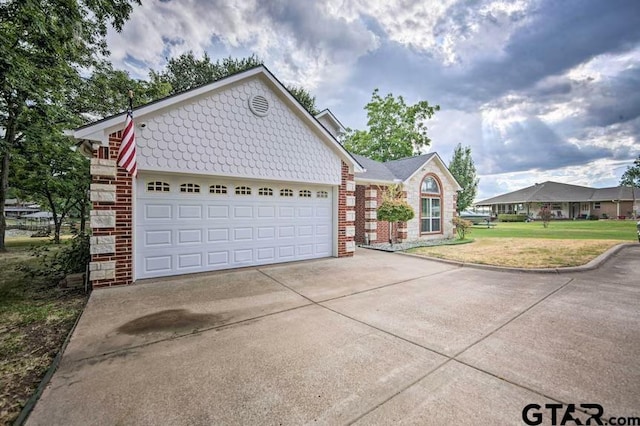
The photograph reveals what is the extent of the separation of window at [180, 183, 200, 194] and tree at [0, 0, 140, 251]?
4.13 m

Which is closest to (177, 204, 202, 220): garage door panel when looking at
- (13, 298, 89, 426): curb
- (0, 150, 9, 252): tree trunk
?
(13, 298, 89, 426): curb

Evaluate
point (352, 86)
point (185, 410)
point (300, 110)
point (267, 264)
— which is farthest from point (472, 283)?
point (352, 86)

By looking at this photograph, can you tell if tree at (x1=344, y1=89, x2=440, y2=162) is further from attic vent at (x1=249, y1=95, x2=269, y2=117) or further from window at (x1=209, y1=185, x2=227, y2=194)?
window at (x1=209, y1=185, x2=227, y2=194)

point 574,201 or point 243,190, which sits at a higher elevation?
point 574,201

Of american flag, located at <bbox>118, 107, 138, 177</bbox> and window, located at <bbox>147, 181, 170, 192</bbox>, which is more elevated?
american flag, located at <bbox>118, 107, 138, 177</bbox>

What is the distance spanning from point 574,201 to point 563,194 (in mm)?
2231

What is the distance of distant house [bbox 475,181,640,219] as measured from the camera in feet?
134

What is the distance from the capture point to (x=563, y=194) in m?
43.9

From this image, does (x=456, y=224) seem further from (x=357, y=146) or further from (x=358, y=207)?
(x=357, y=146)

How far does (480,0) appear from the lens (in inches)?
357

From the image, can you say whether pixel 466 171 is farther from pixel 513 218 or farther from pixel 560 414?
pixel 560 414

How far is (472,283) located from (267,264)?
574cm

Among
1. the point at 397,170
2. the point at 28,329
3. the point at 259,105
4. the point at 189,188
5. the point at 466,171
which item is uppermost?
the point at 466,171

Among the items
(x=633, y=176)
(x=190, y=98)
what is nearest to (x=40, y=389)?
(x=190, y=98)
